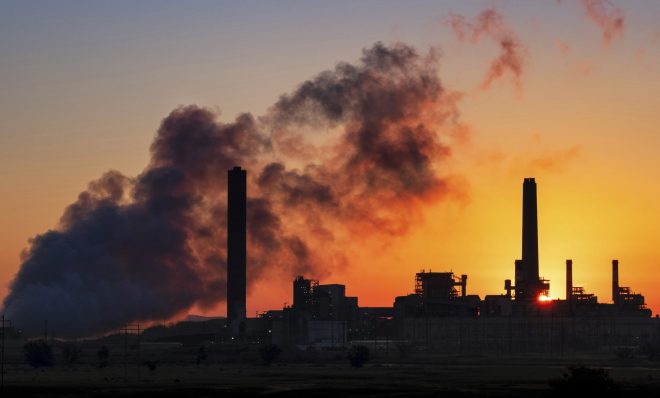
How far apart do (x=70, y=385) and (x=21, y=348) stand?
82.6m

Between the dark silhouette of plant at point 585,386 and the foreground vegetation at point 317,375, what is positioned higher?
the dark silhouette of plant at point 585,386

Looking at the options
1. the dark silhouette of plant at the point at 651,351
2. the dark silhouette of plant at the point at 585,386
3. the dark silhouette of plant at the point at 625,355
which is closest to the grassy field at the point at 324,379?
the dark silhouette of plant at the point at 585,386

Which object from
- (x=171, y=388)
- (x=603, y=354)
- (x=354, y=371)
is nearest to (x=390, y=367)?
(x=354, y=371)

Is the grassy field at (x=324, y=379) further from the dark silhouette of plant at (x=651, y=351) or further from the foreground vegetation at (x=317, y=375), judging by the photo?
the dark silhouette of plant at (x=651, y=351)

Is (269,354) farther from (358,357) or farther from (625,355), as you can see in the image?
(625,355)

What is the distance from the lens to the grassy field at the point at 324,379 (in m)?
94.9

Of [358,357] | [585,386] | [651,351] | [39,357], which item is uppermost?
[585,386]

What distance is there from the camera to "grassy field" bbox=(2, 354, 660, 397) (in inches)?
3735

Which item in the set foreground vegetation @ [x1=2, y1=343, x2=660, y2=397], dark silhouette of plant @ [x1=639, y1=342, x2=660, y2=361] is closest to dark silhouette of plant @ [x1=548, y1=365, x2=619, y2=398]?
foreground vegetation @ [x1=2, y1=343, x2=660, y2=397]

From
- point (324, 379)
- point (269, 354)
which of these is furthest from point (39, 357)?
point (324, 379)

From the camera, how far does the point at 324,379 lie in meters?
114

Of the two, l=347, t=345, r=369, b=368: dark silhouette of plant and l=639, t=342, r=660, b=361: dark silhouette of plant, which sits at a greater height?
l=347, t=345, r=369, b=368: dark silhouette of plant

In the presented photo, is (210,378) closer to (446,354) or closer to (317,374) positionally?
(317,374)

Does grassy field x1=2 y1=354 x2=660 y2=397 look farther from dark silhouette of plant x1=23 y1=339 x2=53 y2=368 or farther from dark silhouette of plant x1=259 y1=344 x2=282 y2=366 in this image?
dark silhouette of plant x1=23 y1=339 x2=53 y2=368
